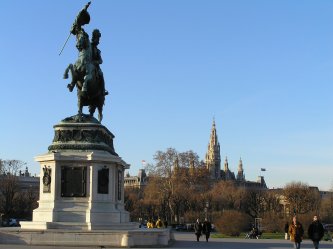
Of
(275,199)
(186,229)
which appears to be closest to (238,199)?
(275,199)

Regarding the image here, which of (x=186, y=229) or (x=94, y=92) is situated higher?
(x=94, y=92)

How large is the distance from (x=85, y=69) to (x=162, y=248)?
997 cm

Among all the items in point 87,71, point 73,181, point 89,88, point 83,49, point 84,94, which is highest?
point 83,49

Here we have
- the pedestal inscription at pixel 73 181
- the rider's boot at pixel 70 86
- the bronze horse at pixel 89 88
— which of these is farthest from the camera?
the rider's boot at pixel 70 86

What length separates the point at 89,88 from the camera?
100 feet

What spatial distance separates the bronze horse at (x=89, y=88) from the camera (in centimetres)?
3055

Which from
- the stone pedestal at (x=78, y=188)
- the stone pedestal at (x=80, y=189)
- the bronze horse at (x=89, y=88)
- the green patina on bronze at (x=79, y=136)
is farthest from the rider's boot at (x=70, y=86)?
the stone pedestal at (x=78, y=188)

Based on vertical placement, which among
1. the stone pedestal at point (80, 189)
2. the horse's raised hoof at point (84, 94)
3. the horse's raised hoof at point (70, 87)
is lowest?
Result: the stone pedestal at point (80, 189)

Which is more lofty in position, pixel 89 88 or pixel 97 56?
pixel 97 56

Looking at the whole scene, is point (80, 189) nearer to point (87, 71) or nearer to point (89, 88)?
point (89, 88)

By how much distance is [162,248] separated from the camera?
85.1 ft

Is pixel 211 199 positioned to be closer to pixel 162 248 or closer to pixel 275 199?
pixel 275 199

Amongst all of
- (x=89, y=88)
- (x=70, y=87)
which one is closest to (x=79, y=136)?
(x=89, y=88)

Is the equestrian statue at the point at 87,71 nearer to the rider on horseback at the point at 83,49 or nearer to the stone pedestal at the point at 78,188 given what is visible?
the rider on horseback at the point at 83,49
